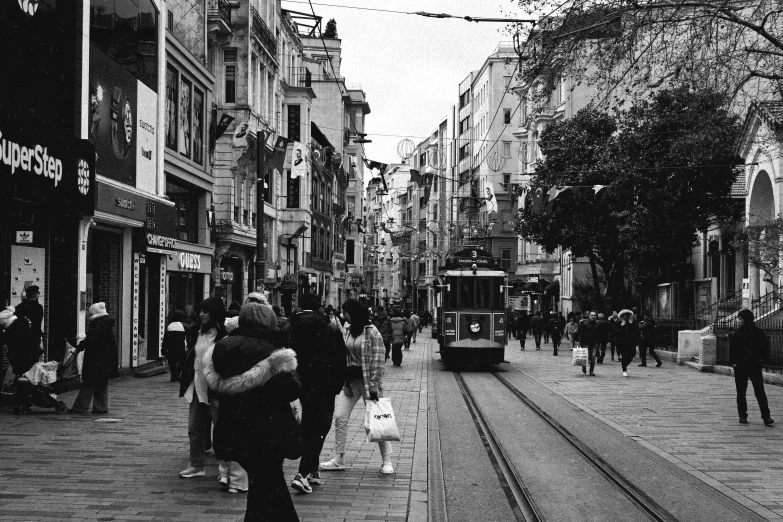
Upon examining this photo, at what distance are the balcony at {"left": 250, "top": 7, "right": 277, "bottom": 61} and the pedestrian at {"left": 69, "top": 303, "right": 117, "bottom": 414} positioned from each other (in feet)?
84.3

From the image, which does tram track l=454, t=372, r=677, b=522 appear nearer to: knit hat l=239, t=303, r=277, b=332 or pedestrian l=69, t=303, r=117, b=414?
knit hat l=239, t=303, r=277, b=332

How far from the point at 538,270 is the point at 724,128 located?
34679 millimetres

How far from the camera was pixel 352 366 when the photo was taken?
31.1ft

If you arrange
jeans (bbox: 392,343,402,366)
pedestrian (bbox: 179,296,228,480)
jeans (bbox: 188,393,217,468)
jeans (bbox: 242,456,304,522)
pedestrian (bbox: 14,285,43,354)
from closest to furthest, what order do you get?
jeans (bbox: 242,456,304,522) → pedestrian (bbox: 179,296,228,480) → jeans (bbox: 188,393,217,468) → pedestrian (bbox: 14,285,43,354) → jeans (bbox: 392,343,402,366)

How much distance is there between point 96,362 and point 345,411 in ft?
18.1

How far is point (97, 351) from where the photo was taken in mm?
13461

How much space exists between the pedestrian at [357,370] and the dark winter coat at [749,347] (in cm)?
669

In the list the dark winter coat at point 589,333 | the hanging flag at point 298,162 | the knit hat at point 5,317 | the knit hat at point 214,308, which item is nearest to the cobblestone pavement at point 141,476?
the knit hat at point 5,317

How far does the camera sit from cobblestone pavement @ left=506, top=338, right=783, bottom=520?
9531 millimetres

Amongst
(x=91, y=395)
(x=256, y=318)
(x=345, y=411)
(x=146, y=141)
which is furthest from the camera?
(x=146, y=141)

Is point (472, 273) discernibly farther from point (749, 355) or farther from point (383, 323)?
point (749, 355)

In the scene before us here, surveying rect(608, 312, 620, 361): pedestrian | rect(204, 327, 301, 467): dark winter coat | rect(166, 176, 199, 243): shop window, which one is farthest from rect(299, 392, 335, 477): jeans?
rect(608, 312, 620, 361): pedestrian

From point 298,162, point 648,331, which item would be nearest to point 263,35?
point 298,162

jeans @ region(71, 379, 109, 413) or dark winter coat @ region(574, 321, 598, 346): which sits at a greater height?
dark winter coat @ region(574, 321, 598, 346)
